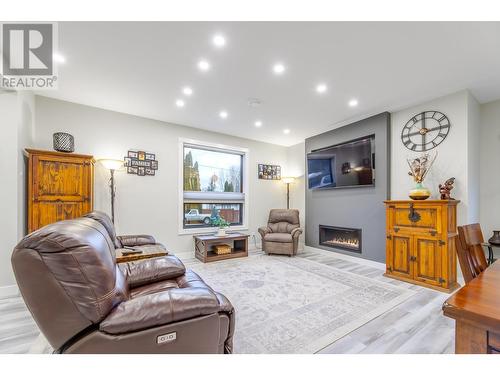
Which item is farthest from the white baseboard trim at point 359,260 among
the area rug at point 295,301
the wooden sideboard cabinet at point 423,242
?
the area rug at point 295,301

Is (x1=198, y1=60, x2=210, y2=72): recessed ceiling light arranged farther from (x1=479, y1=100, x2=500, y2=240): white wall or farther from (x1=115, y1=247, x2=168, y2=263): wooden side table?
(x1=479, y1=100, x2=500, y2=240): white wall

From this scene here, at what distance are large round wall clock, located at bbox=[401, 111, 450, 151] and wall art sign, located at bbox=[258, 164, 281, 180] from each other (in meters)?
2.94

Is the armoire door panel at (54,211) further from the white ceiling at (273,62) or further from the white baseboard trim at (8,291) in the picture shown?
the white ceiling at (273,62)

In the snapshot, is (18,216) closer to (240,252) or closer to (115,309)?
(115,309)

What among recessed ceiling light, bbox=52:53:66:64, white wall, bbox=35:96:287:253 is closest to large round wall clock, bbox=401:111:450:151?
white wall, bbox=35:96:287:253

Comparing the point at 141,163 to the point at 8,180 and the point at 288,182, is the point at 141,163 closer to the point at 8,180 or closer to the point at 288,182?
the point at 8,180

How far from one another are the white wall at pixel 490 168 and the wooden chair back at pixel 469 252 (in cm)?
265

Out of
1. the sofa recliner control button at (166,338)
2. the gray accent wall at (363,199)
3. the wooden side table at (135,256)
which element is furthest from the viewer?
the gray accent wall at (363,199)

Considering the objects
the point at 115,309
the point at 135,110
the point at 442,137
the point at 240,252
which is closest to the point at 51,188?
the point at 135,110

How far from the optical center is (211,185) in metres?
5.20

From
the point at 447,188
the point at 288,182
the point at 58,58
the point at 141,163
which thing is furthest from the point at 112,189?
the point at 447,188

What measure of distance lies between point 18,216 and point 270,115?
3873mm

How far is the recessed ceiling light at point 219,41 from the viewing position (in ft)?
6.97

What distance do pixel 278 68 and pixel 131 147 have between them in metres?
2.96
